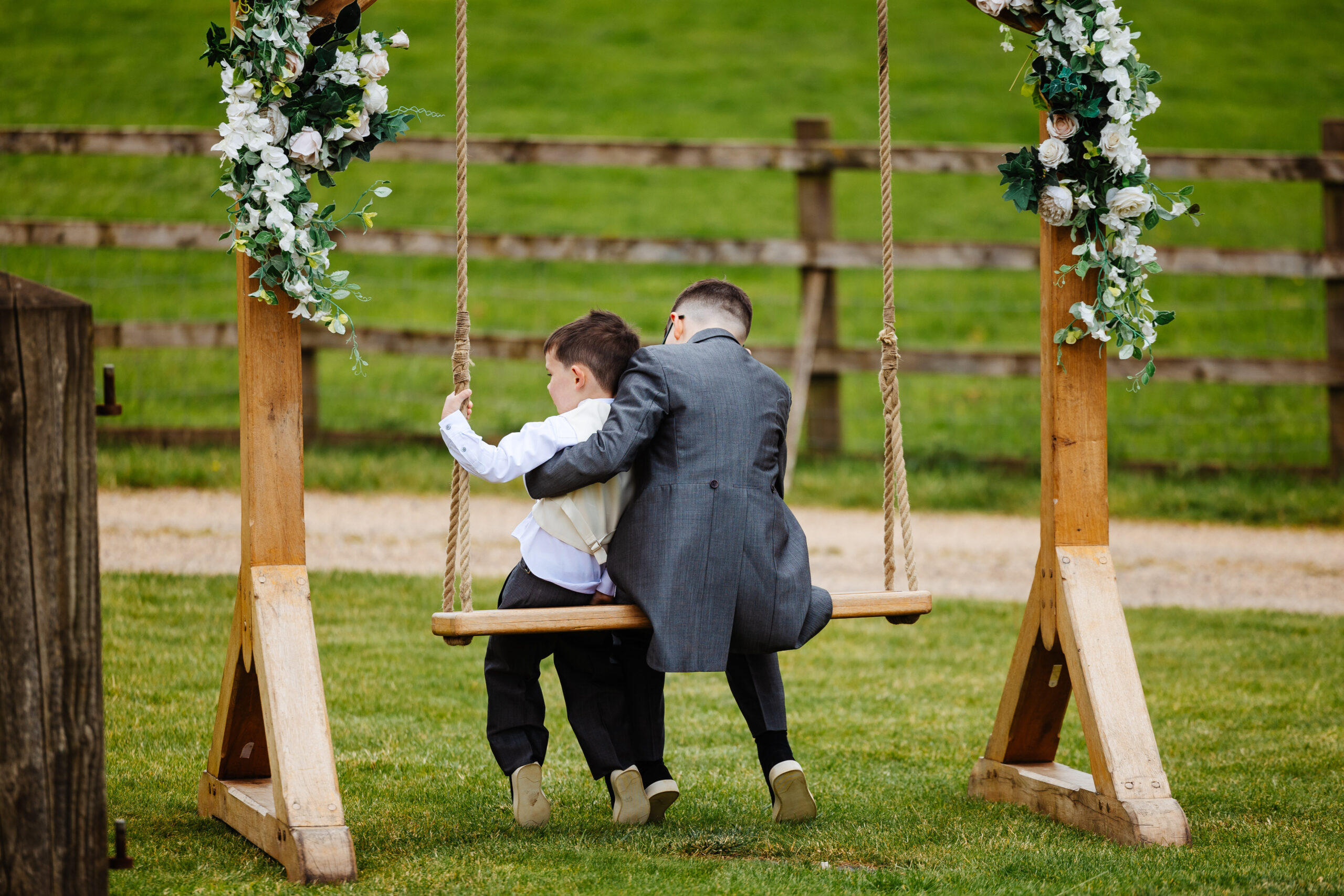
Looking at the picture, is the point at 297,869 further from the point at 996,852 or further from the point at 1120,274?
the point at 1120,274

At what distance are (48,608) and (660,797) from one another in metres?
1.72

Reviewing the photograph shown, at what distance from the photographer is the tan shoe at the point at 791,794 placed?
364 centimetres

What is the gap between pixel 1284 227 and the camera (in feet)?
48.3

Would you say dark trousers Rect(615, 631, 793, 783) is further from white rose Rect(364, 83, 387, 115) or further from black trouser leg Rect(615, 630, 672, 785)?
white rose Rect(364, 83, 387, 115)

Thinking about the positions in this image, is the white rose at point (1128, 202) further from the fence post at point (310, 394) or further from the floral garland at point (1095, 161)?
the fence post at point (310, 394)

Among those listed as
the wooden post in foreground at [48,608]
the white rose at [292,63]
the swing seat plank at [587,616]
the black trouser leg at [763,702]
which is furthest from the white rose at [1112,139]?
the wooden post in foreground at [48,608]

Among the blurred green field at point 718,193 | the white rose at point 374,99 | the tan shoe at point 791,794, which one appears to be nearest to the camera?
the white rose at point 374,99

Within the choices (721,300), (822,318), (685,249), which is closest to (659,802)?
(721,300)

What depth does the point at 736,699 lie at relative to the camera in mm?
3721

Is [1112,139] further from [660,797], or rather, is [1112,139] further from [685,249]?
[685,249]

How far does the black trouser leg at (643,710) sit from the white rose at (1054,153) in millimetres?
1598

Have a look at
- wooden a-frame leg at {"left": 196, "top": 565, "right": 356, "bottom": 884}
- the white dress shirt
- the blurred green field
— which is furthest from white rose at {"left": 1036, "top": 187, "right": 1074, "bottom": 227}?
the blurred green field

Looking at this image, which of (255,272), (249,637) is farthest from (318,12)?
(249,637)

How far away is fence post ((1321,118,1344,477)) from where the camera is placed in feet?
26.8
